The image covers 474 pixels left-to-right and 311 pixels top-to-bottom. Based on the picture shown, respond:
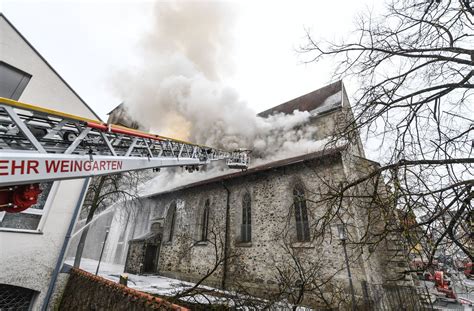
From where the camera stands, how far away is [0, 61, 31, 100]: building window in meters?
5.72

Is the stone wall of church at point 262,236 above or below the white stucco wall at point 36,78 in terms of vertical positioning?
below

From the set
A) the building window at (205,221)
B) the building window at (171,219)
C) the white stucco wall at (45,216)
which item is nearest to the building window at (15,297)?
the white stucco wall at (45,216)

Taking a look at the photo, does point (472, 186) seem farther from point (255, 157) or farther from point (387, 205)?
point (255, 157)

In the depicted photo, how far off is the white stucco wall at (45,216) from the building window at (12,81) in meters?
0.11

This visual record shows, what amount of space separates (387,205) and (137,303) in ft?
15.3

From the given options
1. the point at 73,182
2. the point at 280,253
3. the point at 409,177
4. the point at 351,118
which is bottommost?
the point at 280,253

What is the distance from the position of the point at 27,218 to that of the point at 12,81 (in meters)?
3.73

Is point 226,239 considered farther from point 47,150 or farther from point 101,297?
point 47,150

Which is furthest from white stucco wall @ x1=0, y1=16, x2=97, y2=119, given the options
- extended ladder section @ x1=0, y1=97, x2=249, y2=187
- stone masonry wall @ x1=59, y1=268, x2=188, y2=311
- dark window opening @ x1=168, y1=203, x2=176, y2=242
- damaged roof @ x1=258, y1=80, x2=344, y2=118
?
damaged roof @ x1=258, y1=80, x2=344, y2=118

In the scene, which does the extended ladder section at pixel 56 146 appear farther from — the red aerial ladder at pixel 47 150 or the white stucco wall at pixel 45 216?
the white stucco wall at pixel 45 216

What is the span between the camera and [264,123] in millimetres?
16547

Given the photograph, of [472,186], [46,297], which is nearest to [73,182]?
[46,297]

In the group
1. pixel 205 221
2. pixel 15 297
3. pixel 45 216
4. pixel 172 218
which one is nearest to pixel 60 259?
pixel 15 297

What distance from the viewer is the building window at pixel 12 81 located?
18.8 ft
